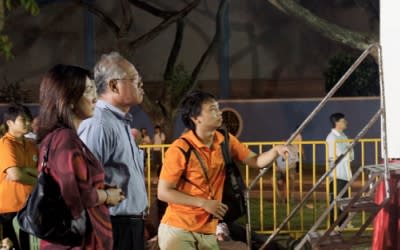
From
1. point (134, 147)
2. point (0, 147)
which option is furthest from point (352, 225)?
point (134, 147)

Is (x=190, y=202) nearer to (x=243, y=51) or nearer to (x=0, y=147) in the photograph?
(x=0, y=147)

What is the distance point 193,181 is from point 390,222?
5.53 ft

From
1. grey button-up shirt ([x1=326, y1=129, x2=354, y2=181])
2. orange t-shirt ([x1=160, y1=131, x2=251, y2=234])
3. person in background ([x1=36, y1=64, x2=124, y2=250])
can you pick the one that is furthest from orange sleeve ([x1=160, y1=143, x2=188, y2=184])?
grey button-up shirt ([x1=326, y1=129, x2=354, y2=181])

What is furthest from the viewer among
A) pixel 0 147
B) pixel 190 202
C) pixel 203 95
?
pixel 0 147

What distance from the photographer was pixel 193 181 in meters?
5.20

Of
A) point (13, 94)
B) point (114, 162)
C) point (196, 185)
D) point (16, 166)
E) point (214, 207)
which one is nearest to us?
point (114, 162)

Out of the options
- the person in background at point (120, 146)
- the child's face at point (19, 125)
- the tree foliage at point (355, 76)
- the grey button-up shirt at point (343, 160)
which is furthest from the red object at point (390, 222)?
the tree foliage at point (355, 76)

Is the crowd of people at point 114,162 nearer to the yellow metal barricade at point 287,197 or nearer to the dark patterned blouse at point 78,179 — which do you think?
the dark patterned blouse at point 78,179

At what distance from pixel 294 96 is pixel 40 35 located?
7483 mm

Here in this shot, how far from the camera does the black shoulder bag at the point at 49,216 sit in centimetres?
342

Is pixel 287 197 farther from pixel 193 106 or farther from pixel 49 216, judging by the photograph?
pixel 49 216

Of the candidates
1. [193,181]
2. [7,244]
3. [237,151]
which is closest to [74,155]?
[193,181]

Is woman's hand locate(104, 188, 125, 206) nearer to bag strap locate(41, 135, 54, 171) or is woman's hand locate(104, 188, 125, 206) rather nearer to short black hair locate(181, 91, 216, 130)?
bag strap locate(41, 135, 54, 171)

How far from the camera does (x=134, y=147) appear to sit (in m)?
4.27
